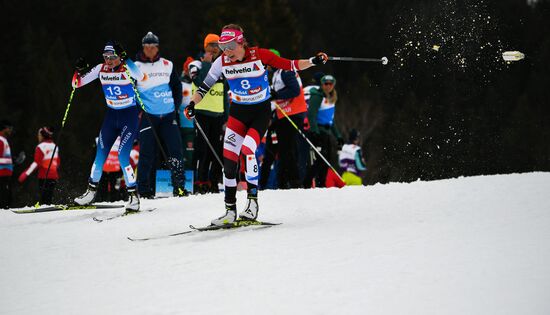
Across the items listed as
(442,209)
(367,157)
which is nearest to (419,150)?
(367,157)

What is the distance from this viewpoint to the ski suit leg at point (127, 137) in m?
8.85

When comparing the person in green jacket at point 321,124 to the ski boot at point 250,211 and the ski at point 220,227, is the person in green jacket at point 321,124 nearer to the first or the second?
the ski boot at point 250,211

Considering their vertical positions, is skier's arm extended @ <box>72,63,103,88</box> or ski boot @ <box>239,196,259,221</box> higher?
skier's arm extended @ <box>72,63,103,88</box>

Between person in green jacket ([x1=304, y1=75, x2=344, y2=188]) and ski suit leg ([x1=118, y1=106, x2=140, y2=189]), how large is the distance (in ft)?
11.1

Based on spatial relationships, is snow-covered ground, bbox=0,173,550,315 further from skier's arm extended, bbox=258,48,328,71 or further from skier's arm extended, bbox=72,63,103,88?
skier's arm extended, bbox=72,63,103,88

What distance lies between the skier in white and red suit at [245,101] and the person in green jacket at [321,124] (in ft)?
13.9

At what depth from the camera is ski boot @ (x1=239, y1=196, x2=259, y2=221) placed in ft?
23.4

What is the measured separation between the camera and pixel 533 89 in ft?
197

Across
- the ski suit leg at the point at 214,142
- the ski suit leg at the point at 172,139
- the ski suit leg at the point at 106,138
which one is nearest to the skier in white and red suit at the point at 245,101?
the ski suit leg at the point at 106,138

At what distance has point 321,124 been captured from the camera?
12070mm

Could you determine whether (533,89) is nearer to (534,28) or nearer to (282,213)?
(534,28)

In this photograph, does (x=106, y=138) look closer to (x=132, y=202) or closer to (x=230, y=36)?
(x=132, y=202)

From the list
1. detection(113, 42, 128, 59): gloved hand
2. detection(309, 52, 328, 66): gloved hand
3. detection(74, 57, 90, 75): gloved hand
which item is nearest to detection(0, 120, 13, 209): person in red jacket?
detection(74, 57, 90, 75): gloved hand

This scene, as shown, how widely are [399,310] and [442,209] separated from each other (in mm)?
3386
